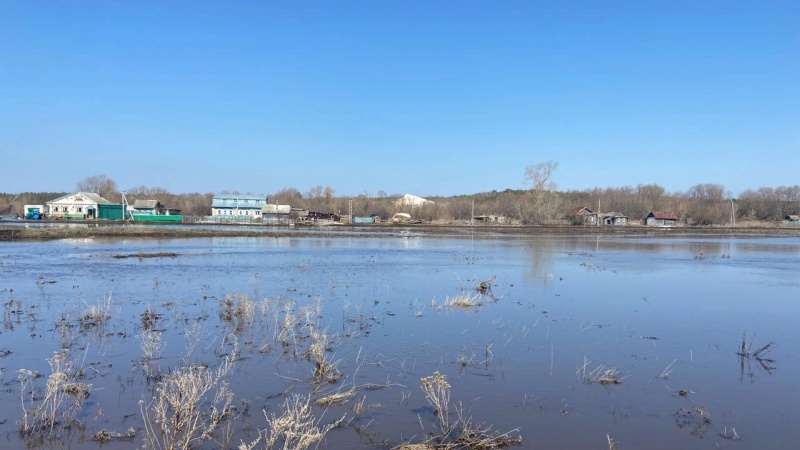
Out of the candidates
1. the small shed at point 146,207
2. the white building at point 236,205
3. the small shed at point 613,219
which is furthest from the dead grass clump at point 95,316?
the small shed at point 613,219

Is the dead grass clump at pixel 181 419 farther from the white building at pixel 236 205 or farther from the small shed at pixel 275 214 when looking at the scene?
the white building at pixel 236 205

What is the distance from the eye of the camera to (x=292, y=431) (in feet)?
18.5

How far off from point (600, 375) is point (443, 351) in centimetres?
276

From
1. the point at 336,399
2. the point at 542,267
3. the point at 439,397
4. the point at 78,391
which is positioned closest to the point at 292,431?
the point at 336,399

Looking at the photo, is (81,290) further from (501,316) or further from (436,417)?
(436,417)

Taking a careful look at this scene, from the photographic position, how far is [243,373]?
842cm

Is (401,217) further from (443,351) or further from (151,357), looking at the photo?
(151,357)

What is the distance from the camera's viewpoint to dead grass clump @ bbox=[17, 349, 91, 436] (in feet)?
20.4

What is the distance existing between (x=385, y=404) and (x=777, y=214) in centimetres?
15063

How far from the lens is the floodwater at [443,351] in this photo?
6637 mm

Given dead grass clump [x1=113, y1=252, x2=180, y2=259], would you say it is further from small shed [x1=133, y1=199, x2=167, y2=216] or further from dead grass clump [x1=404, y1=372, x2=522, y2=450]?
small shed [x1=133, y1=199, x2=167, y2=216]

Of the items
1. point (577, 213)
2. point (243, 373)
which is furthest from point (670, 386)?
point (577, 213)

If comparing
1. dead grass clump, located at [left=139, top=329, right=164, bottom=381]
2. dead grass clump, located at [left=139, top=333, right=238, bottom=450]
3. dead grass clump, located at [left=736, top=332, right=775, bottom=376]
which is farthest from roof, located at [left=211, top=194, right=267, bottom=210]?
dead grass clump, located at [left=139, top=333, right=238, bottom=450]

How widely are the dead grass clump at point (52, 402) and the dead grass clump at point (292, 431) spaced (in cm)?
238
